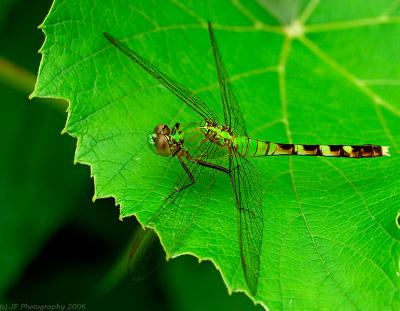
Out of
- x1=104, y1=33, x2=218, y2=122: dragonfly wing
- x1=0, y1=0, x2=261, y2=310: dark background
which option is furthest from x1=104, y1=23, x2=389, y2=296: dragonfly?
x1=0, y1=0, x2=261, y2=310: dark background

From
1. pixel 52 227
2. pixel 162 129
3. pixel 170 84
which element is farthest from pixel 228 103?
pixel 52 227

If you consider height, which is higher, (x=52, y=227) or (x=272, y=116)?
(x=272, y=116)

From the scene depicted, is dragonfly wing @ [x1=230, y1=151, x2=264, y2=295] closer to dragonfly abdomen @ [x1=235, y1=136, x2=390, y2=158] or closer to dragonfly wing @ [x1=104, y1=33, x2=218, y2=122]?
dragonfly abdomen @ [x1=235, y1=136, x2=390, y2=158]

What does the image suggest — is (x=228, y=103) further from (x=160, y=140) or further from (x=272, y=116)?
(x=160, y=140)

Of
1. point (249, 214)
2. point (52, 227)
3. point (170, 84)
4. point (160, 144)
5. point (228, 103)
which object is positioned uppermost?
point (228, 103)

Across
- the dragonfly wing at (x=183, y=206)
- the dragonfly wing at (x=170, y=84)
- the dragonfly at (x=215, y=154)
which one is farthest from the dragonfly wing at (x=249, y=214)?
the dragonfly wing at (x=170, y=84)

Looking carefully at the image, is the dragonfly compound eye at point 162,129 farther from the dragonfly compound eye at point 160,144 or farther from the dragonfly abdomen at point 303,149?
the dragonfly abdomen at point 303,149
